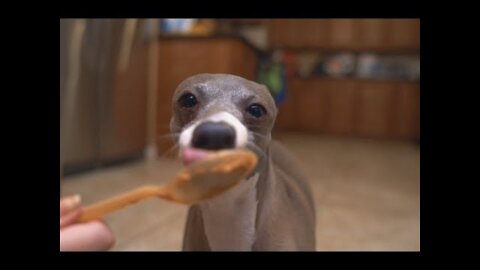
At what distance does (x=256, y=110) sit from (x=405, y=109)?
13.0 ft

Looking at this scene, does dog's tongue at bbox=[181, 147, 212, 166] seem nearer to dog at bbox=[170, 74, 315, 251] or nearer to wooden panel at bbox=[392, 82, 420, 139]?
dog at bbox=[170, 74, 315, 251]

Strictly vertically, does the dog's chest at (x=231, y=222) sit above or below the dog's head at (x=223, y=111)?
below

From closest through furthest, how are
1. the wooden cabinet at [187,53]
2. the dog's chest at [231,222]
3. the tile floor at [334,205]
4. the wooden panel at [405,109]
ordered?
the dog's chest at [231,222] < the tile floor at [334,205] < the wooden cabinet at [187,53] < the wooden panel at [405,109]

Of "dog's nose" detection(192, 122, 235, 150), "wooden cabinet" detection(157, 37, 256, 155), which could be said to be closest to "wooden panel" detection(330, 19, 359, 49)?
"wooden cabinet" detection(157, 37, 256, 155)

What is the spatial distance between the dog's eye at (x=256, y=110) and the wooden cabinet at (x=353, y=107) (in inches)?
140

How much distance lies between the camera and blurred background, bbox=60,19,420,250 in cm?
108

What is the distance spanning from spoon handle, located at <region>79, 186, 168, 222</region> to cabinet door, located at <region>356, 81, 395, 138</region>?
3.91m

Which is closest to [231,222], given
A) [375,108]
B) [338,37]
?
[375,108]

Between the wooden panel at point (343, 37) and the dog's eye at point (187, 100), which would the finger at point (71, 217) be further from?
the wooden panel at point (343, 37)

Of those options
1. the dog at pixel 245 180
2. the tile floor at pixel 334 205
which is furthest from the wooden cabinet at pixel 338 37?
the dog at pixel 245 180

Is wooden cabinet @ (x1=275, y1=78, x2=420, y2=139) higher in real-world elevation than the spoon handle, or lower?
higher

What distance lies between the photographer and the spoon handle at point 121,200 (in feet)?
1.28

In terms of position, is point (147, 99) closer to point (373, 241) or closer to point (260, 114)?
point (373, 241)
